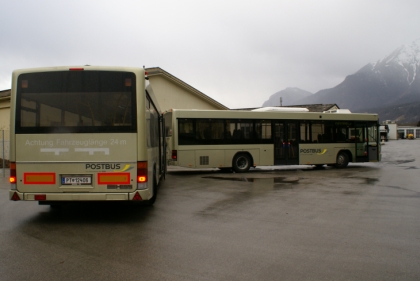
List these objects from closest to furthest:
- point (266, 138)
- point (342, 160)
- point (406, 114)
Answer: point (266, 138)
point (342, 160)
point (406, 114)

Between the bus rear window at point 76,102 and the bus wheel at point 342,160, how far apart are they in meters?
15.1

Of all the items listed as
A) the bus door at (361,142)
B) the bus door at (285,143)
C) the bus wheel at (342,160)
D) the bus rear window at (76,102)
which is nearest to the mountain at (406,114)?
the bus door at (361,142)

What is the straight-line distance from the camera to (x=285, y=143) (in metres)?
18.7

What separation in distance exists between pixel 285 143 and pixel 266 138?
40.6 inches

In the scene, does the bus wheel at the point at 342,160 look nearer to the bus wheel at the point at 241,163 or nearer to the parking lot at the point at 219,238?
the bus wheel at the point at 241,163

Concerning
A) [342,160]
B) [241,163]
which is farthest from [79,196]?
[342,160]

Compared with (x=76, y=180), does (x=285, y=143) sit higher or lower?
higher

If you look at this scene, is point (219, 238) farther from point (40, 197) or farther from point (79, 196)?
point (40, 197)

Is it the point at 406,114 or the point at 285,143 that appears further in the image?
the point at 406,114

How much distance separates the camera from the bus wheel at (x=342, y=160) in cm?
2003

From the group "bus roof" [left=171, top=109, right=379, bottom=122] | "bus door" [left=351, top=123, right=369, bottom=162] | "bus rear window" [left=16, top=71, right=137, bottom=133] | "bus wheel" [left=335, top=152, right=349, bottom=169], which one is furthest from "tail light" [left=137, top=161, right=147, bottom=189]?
"bus door" [left=351, top=123, right=369, bottom=162]

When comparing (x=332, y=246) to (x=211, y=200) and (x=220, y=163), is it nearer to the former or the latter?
(x=211, y=200)

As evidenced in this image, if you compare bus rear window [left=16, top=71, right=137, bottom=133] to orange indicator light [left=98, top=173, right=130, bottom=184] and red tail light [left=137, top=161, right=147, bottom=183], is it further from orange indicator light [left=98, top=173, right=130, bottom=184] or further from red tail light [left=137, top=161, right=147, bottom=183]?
orange indicator light [left=98, top=173, right=130, bottom=184]

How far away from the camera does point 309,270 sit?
4.78 meters
